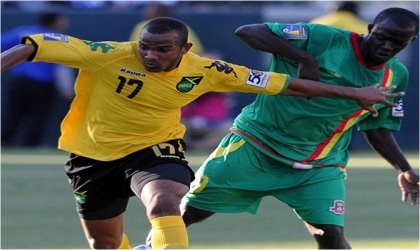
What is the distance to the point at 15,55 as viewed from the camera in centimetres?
742

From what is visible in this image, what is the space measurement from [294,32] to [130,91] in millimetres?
1405

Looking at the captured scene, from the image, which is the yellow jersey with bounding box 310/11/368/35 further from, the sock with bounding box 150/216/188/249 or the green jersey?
the sock with bounding box 150/216/188/249

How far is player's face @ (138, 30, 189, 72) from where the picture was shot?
7.79 m

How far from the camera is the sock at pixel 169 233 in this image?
7.52 m

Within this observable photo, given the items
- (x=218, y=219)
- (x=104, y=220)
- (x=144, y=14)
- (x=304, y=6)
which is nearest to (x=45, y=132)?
(x=144, y=14)

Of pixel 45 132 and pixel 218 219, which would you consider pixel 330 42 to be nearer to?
pixel 218 219

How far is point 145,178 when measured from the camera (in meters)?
7.99

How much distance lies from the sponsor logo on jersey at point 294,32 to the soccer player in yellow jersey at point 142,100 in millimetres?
631

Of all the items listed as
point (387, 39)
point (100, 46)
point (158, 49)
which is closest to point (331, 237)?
point (387, 39)

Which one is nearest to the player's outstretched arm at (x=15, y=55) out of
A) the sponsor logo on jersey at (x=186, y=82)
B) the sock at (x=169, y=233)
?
the sponsor logo on jersey at (x=186, y=82)

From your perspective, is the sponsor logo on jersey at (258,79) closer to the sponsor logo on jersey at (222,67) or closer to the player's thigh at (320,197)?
the sponsor logo on jersey at (222,67)

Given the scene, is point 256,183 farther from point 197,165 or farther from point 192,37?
point 192,37

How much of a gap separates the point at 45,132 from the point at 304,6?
5.26m

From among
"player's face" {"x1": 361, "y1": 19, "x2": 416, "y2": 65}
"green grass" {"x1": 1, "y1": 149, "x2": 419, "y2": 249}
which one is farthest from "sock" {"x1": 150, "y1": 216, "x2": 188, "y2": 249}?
"green grass" {"x1": 1, "y1": 149, "x2": 419, "y2": 249}
